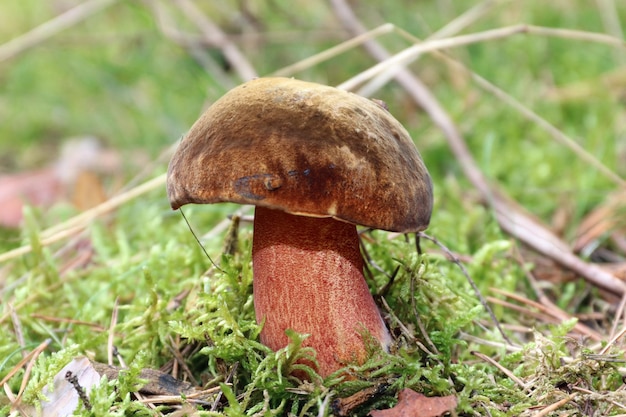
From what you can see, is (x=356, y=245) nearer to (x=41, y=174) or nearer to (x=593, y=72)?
(x=41, y=174)

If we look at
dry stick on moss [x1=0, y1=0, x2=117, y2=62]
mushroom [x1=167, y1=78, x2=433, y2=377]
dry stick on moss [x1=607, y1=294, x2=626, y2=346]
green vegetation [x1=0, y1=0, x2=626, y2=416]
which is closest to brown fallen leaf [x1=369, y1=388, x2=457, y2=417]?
green vegetation [x1=0, y1=0, x2=626, y2=416]

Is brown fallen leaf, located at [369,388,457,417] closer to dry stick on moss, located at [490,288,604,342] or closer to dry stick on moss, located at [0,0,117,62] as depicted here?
dry stick on moss, located at [490,288,604,342]

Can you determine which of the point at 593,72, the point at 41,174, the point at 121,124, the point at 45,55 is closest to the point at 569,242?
the point at 593,72

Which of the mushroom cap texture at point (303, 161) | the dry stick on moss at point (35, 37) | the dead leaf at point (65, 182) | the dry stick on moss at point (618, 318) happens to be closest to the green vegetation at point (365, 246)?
the dry stick on moss at point (618, 318)

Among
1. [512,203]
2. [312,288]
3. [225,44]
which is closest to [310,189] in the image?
[312,288]

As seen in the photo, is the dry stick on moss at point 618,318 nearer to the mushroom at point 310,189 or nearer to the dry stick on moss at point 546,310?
the dry stick on moss at point 546,310

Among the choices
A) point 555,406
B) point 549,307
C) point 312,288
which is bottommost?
point 549,307

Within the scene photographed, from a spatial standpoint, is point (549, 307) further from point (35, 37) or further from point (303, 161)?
point (35, 37)
